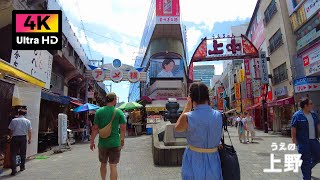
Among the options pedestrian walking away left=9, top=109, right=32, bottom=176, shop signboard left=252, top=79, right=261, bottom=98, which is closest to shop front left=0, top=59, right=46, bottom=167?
pedestrian walking away left=9, top=109, right=32, bottom=176

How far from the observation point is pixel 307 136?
5.47 m

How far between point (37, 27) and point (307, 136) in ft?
21.7

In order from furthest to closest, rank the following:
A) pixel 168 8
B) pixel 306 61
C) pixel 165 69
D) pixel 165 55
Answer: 1. pixel 165 55
2. pixel 165 69
3. pixel 168 8
4. pixel 306 61

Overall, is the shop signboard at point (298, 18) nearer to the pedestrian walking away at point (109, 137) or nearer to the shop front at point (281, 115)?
the shop front at point (281, 115)

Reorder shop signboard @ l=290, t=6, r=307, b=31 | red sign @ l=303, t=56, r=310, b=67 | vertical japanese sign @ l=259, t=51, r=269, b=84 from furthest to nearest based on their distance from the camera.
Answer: vertical japanese sign @ l=259, t=51, r=269, b=84 → shop signboard @ l=290, t=6, r=307, b=31 → red sign @ l=303, t=56, r=310, b=67

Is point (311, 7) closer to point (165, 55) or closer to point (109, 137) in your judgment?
point (109, 137)

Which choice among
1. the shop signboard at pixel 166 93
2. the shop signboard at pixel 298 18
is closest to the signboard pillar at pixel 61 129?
the shop signboard at pixel 298 18

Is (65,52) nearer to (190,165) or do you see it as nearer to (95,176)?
(95,176)

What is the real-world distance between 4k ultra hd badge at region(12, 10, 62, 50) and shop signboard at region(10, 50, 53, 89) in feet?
14.8

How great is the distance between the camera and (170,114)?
10.7 m

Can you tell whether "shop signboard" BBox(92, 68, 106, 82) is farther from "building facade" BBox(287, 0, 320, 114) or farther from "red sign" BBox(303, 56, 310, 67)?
"red sign" BBox(303, 56, 310, 67)

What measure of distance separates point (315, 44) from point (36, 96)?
52.7 ft

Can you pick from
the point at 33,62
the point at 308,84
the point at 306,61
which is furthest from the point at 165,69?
the point at 33,62

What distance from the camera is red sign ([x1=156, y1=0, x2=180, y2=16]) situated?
46700 mm
